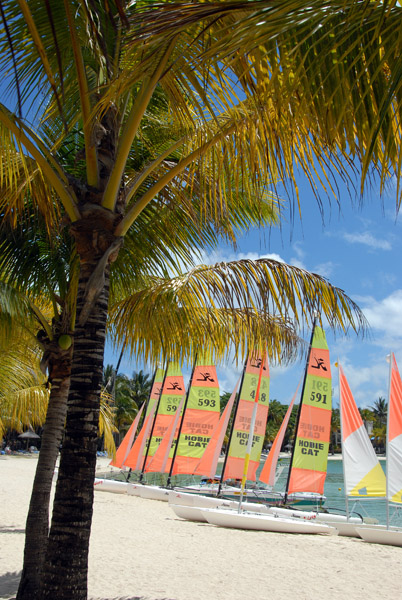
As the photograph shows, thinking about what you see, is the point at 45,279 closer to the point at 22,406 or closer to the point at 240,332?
the point at 240,332

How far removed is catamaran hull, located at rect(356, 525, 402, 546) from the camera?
1586 centimetres

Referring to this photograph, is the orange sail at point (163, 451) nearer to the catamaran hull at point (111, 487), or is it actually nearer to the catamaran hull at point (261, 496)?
the catamaran hull at point (261, 496)

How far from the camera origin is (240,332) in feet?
26.4

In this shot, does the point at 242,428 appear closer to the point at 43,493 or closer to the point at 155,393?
the point at 155,393

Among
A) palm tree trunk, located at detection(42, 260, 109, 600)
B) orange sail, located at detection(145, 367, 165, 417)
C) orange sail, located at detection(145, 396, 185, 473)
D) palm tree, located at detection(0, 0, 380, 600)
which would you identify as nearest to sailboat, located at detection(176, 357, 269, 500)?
orange sail, located at detection(145, 396, 185, 473)

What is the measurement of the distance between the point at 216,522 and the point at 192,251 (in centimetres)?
1226

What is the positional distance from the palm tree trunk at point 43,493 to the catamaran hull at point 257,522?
11.1m

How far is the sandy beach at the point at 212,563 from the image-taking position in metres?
8.48

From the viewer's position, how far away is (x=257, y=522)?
1675 cm

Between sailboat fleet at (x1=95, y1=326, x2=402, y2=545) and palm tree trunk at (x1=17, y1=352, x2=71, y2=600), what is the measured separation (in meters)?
7.42

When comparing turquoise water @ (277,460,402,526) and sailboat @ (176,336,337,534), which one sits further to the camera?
turquoise water @ (277,460,402,526)

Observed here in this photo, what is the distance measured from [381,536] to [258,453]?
36.0 feet

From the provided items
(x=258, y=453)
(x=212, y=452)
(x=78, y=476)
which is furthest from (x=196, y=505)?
(x=78, y=476)

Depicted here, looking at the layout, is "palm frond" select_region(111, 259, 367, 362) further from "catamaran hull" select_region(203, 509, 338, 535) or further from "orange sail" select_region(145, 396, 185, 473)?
"orange sail" select_region(145, 396, 185, 473)
